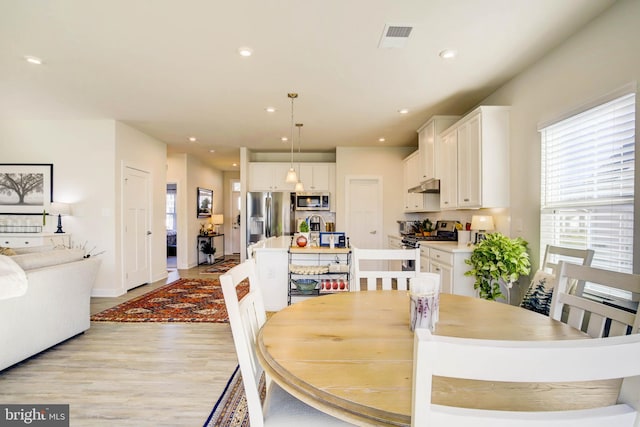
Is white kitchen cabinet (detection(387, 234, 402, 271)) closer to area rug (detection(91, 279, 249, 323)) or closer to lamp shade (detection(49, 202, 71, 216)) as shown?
area rug (detection(91, 279, 249, 323))

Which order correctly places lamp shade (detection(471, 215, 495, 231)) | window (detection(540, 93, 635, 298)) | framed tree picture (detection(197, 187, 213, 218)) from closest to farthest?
window (detection(540, 93, 635, 298)), lamp shade (detection(471, 215, 495, 231)), framed tree picture (detection(197, 187, 213, 218))

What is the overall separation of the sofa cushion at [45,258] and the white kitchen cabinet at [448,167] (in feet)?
13.7

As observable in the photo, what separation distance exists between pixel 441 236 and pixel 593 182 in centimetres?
270

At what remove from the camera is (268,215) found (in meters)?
6.46

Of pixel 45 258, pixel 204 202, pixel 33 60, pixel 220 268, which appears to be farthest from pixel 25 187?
pixel 204 202

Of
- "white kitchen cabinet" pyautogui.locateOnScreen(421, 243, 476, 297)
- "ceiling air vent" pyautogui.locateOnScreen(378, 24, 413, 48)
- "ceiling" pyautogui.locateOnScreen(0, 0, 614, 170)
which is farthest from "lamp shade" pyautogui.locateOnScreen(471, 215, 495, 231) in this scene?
"ceiling air vent" pyautogui.locateOnScreen(378, 24, 413, 48)

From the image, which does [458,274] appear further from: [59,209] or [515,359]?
[59,209]

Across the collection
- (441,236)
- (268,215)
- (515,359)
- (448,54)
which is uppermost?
(448,54)

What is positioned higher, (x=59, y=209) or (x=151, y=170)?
(x=151, y=170)

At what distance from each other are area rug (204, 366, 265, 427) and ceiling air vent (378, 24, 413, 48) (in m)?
2.72

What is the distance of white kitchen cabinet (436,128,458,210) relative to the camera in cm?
394

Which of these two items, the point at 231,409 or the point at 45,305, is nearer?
the point at 231,409

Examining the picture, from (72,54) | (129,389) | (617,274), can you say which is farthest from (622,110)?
(72,54)

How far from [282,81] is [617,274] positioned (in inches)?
119
